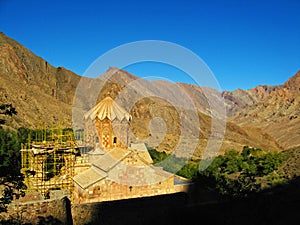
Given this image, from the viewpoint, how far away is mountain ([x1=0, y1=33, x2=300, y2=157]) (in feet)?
158

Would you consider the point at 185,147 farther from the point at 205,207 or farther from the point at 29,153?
the point at 205,207

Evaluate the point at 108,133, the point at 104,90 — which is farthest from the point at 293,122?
the point at 108,133

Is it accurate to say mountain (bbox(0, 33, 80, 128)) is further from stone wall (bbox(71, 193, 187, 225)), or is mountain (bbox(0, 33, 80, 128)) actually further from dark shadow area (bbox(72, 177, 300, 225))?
dark shadow area (bbox(72, 177, 300, 225))

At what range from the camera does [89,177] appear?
12.3m

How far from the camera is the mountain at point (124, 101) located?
1901 inches

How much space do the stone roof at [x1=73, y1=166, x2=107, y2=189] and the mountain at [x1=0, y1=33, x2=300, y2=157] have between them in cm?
1823

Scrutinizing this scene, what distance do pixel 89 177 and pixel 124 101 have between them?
43698 millimetres

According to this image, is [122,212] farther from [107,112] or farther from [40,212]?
[107,112]

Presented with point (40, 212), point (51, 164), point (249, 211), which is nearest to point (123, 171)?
point (40, 212)

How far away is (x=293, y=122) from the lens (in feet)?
401

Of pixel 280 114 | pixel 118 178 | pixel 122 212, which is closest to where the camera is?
pixel 122 212

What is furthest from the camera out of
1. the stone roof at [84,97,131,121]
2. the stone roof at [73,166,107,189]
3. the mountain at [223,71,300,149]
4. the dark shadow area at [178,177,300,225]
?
the mountain at [223,71,300,149]

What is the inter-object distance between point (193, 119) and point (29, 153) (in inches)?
2096

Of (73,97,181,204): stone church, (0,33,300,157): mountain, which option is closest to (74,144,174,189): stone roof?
(73,97,181,204): stone church
